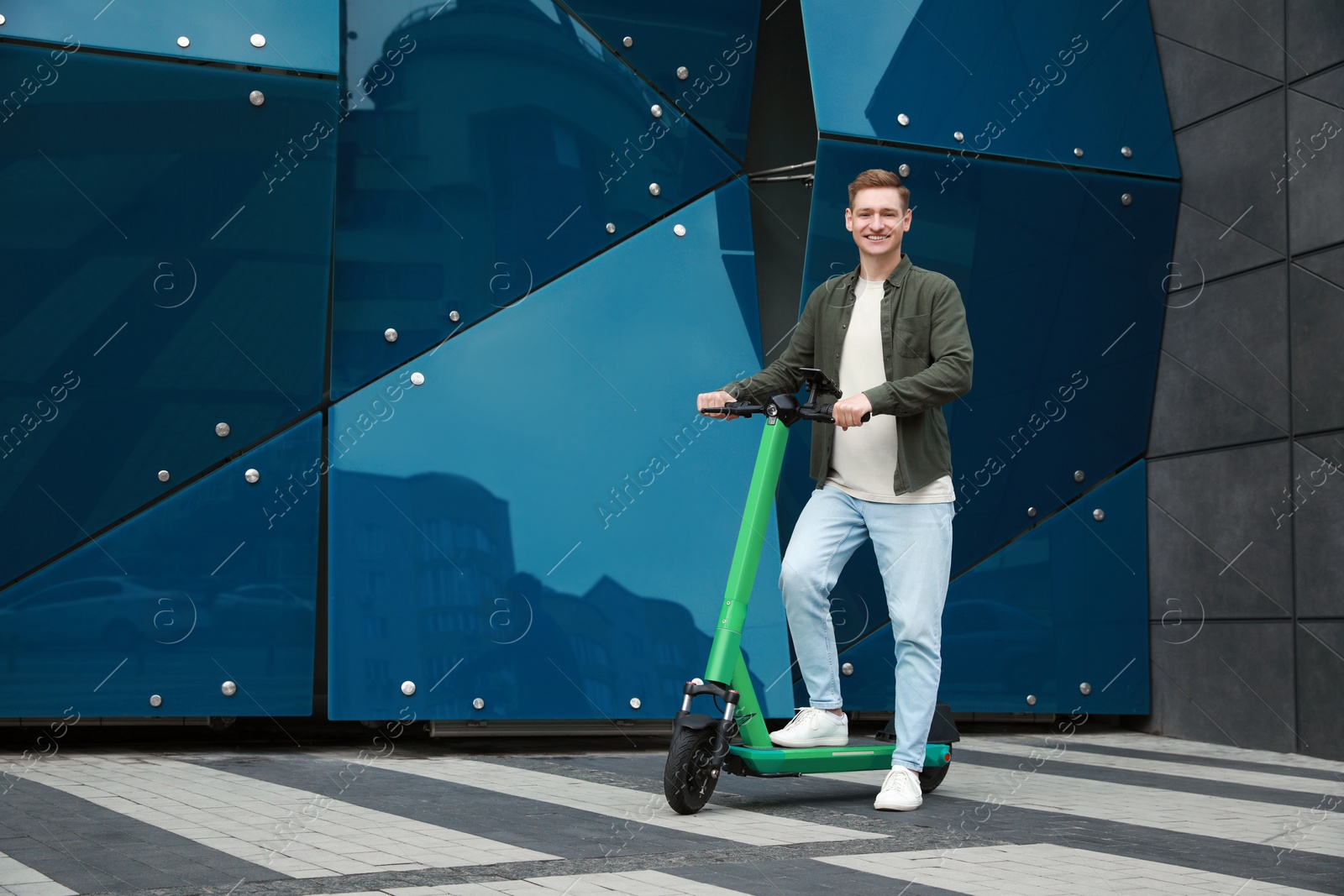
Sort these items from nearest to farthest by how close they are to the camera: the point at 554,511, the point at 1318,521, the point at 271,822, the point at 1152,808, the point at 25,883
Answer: the point at 25,883
the point at 271,822
the point at 1152,808
the point at 554,511
the point at 1318,521

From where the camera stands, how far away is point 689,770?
158 inches

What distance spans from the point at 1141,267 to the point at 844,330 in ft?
10.3

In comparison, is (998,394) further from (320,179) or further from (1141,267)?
(320,179)

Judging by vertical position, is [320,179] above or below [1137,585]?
above

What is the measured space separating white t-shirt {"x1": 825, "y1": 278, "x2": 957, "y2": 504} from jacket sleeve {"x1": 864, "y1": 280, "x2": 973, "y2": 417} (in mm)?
146

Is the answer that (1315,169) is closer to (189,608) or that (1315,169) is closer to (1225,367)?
(1225,367)

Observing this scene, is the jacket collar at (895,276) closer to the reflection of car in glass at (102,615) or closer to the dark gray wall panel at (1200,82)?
the reflection of car in glass at (102,615)

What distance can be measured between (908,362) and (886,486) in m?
0.42

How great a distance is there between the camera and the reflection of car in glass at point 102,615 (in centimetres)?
526

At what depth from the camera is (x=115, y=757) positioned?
521 centimetres

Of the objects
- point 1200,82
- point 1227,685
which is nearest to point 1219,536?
point 1227,685

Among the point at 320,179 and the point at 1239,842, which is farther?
the point at 320,179

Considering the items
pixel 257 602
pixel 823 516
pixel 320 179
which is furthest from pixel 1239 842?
pixel 320 179

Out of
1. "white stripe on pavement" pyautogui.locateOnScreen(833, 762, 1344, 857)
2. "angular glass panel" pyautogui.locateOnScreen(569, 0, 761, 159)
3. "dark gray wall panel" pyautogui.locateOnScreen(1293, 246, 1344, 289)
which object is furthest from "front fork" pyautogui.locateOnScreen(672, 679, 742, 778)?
"dark gray wall panel" pyautogui.locateOnScreen(1293, 246, 1344, 289)
